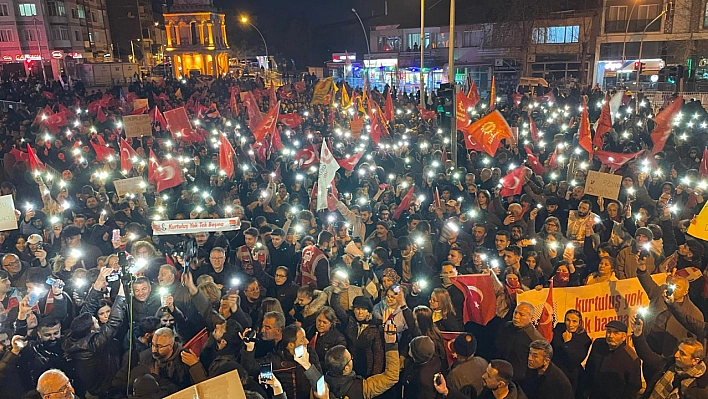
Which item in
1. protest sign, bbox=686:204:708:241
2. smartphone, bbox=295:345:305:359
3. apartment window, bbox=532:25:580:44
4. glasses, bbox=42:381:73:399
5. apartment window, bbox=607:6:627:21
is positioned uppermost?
apartment window, bbox=607:6:627:21

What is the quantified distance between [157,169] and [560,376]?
8.65m

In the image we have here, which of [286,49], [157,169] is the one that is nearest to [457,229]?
[157,169]

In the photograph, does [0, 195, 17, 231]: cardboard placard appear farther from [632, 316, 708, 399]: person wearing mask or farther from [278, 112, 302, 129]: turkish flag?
[278, 112, 302, 129]: turkish flag

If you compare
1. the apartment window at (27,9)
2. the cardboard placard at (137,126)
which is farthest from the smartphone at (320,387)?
the apartment window at (27,9)

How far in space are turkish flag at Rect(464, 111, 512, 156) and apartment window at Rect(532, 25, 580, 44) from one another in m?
37.2

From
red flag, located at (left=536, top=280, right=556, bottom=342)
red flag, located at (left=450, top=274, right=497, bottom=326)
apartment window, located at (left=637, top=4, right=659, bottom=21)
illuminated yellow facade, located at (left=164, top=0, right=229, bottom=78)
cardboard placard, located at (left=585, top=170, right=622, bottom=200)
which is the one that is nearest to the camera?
red flag, located at (left=536, top=280, right=556, bottom=342)

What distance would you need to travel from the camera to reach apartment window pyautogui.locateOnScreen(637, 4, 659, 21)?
127 ft

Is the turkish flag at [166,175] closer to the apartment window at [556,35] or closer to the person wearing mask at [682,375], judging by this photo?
the person wearing mask at [682,375]

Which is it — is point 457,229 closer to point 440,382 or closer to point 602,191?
point 602,191

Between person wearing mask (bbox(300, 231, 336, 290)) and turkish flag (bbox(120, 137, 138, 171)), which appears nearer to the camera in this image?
person wearing mask (bbox(300, 231, 336, 290))

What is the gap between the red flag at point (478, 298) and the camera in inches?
230

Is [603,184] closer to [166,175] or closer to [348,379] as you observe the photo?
[348,379]

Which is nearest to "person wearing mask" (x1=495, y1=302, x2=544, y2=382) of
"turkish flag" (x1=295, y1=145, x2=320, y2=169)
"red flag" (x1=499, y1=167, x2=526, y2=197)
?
"red flag" (x1=499, y1=167, x2=526, y2=197)

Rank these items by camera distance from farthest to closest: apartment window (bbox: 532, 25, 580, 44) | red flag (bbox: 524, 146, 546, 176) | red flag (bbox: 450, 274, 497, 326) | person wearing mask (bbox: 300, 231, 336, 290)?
apartment window (bbox: 532, 25, 580, 44) → red flag (bbox: 524, 146, 546, 176) → person wearing mask (bbox: 300, 231, 336, 290) → red flag (bbox: 450, 274, 497, 326)
